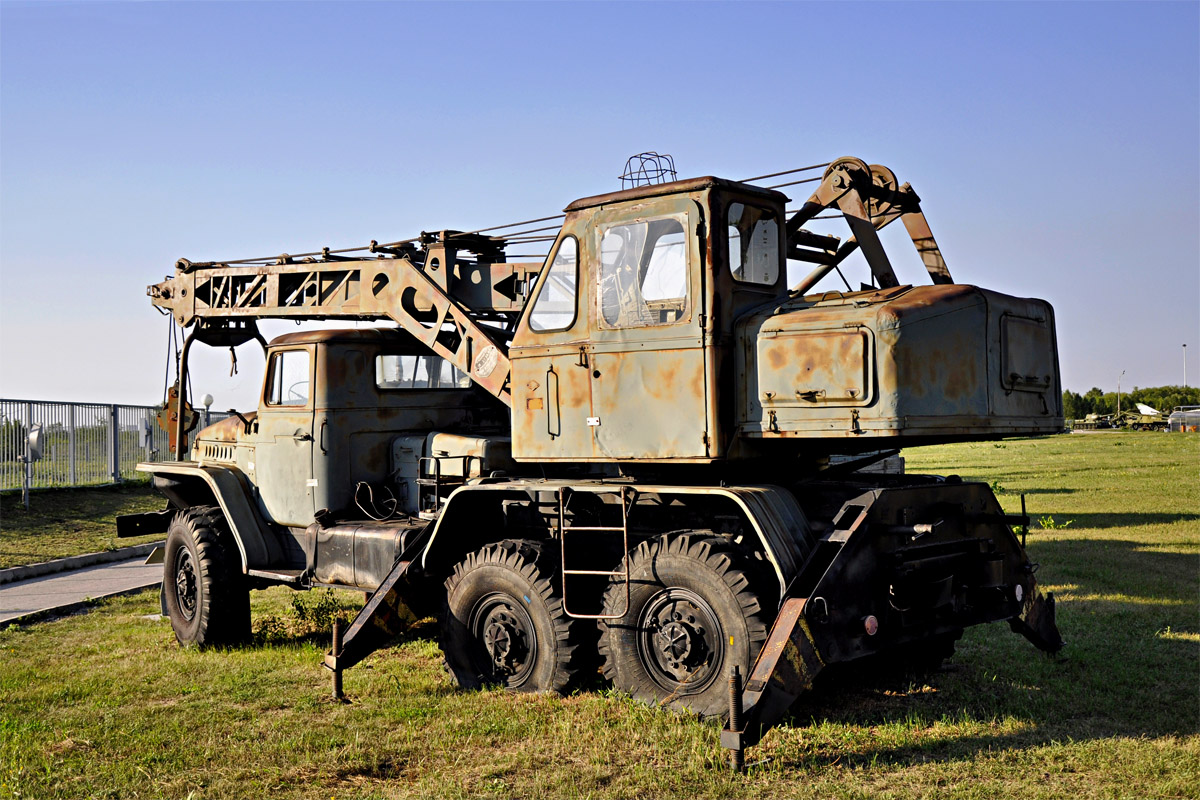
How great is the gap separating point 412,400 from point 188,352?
275 centimetres

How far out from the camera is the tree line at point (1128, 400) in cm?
10112

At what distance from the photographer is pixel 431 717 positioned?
7.28 metres

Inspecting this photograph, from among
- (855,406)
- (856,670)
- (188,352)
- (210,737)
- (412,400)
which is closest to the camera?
(855,406)

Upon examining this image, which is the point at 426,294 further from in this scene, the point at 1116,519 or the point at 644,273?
the point at 1116,519

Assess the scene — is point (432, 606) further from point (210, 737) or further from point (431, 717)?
point (210, 737)

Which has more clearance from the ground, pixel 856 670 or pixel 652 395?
pixel 652 395

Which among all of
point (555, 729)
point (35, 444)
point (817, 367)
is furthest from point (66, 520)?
point (817, 367)

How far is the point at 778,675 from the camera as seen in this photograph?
6.07 meters

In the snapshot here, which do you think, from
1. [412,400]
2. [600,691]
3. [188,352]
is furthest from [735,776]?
[188,352]

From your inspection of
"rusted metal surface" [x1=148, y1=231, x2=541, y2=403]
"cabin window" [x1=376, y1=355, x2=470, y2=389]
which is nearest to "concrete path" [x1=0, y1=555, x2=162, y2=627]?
"rusted metal surface" [x1=148, y1=231, x2=541, y2=403]

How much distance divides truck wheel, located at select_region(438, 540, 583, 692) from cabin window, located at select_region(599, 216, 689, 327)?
1833 millimetres

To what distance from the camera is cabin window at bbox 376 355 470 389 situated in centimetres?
Answer: 1003

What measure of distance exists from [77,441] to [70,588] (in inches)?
416

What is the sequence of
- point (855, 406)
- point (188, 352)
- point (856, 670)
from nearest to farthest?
point (855, 406) < point (856, 670) < point (188, 352)
